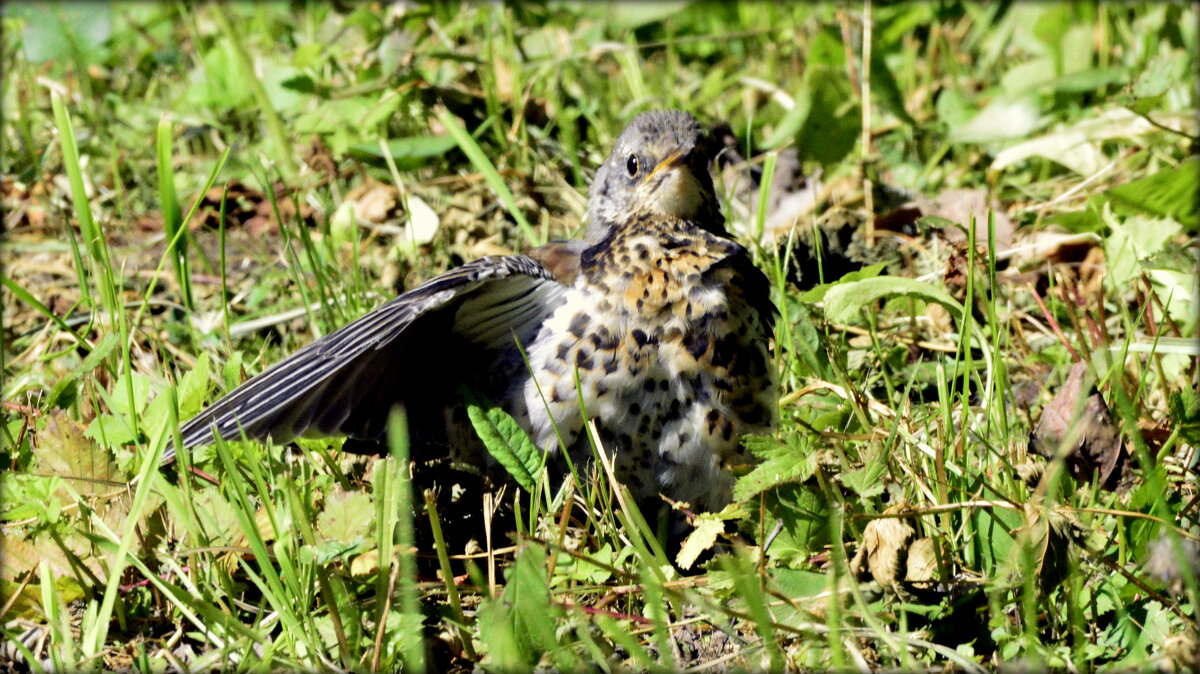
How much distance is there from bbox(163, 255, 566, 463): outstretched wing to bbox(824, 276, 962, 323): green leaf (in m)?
0.60

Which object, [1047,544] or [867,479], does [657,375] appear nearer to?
[867,479]

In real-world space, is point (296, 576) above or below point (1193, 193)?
below

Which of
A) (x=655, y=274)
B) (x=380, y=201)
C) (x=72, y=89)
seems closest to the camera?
(x=655, y=274)

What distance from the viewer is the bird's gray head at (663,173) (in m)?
3.01

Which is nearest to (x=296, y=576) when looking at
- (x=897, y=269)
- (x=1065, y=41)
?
(x=897, y=269)

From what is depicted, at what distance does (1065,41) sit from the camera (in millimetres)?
A: 4551

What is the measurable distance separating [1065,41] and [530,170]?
2024mm

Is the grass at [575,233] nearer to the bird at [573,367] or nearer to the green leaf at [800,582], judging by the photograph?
the green leaf at [800,582]

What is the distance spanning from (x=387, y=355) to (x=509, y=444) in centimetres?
38

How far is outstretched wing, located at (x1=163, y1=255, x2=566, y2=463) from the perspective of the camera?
99.0 inches

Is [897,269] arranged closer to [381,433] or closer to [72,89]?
→ [381,433]

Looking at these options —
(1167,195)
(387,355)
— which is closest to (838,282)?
(1167,195)

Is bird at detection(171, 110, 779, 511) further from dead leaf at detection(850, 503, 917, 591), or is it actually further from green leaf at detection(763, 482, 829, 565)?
dead leaf at detection(850, 503, 917, 591)

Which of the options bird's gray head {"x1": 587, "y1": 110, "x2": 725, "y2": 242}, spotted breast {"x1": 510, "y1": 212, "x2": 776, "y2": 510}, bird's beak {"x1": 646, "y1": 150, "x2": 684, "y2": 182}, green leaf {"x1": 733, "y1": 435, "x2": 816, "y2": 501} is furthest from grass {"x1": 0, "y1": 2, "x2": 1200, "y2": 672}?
bird's beak {"x1": 646, "y1": 150, "x2": 684, "y2": 182}
